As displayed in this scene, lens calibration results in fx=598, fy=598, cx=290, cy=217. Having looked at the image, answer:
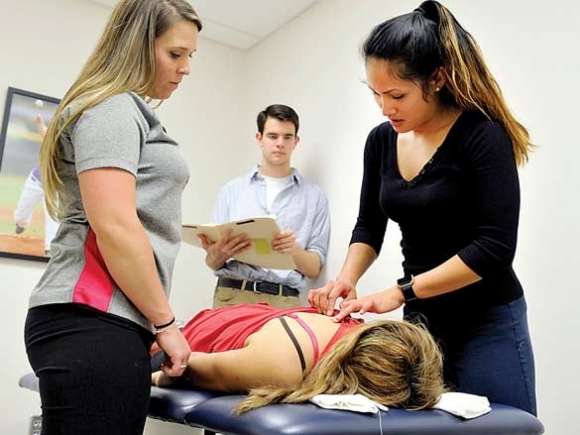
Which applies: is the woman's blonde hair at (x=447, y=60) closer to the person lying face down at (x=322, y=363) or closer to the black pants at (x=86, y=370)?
the person lying face down at (x=322, y=363)

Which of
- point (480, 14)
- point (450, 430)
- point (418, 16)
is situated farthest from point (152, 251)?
point (480, 14)

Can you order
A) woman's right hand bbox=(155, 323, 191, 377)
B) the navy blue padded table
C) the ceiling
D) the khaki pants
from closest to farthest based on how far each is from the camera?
the navy blue padded table < woman's right hand bbox=(155, 323, 191, 377) < the khaki pants < the ceiling

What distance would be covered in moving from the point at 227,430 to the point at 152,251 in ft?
1.02

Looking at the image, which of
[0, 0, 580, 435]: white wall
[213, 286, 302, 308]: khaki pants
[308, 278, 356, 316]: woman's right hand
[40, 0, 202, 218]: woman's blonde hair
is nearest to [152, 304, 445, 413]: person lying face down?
[308, 278, 356, 316]: woman's right hand

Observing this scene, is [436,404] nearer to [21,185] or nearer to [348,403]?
[348,403]

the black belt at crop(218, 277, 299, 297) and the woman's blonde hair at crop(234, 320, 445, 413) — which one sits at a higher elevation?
the black belt at crop(218, 277, 299, 297)

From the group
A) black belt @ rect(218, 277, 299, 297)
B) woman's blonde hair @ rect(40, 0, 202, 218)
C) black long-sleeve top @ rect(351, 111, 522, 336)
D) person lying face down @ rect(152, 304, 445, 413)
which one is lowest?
person lying face down @ rect(152, 304, 445, 413)

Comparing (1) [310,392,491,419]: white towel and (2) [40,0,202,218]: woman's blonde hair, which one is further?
(2) [40,0,202,218]: woman's blonde hair

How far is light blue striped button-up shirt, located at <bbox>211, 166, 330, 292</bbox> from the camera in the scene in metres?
2.44

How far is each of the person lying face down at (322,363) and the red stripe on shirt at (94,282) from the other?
262 mm

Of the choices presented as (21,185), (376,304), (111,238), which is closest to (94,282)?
(111,238)

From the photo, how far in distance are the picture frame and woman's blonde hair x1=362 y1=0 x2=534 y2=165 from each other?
6.57 feet

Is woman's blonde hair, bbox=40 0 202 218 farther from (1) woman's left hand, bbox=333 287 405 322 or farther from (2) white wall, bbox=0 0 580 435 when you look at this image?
(2) white wall, bbox=0 0 580 435

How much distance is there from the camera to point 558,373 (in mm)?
1600
